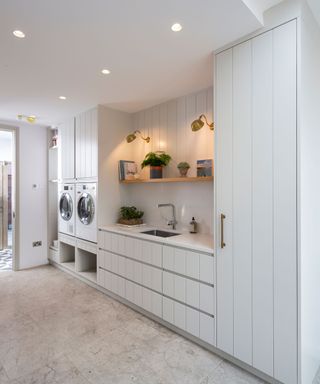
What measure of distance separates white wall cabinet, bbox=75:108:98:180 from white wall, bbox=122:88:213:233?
0.56 meters

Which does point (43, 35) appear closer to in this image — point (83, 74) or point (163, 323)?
point (83, 74)

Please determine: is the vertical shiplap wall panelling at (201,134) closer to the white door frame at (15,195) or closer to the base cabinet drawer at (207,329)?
the base cabinet drawer at (207,329)

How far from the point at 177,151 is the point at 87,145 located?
4.57 feet

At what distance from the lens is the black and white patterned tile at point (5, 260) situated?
459 centimetres

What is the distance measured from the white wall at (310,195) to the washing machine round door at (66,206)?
11.2 ft

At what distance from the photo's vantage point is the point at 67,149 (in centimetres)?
423

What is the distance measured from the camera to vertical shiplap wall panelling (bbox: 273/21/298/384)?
170 cm

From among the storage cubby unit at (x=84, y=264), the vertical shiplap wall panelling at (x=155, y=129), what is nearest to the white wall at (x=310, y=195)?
the vertical shiplap wall panelling at (x=155, y=129)

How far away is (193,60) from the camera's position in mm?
2334

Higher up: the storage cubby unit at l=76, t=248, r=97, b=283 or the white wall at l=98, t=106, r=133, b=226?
the white wall at l=98, t=106, r=133, b=226

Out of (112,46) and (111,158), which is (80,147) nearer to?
Answer: (111,158)

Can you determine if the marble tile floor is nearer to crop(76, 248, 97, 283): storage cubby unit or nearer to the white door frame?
crop(76, 248, 97, 283): storage cubby unit

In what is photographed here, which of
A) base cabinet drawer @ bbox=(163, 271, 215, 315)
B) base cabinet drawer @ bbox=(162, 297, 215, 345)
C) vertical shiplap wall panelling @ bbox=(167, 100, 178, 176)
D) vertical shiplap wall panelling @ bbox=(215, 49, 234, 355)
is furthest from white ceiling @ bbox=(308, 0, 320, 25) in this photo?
base cabinet drawer @ bbox=(162, 297, 215, 345)

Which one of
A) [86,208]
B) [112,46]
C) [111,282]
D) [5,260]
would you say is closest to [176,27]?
[112,46]
